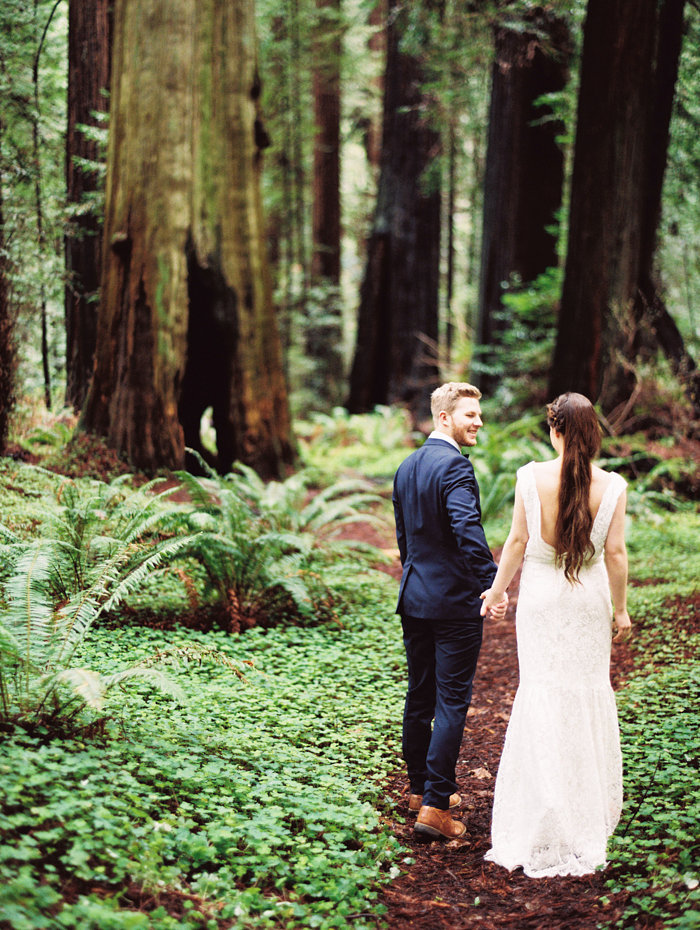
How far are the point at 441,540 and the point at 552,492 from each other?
62cm

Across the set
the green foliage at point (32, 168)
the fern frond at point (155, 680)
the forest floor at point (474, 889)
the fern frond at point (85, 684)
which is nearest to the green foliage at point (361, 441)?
the green foliage at point (32, 168)

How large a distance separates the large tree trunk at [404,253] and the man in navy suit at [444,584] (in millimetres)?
13444

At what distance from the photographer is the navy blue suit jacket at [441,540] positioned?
3943 mm

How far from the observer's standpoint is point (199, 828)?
3.50 meters

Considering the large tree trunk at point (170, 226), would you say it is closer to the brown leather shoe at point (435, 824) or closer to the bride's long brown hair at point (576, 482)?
the brown leather shoe at point (435, 824)

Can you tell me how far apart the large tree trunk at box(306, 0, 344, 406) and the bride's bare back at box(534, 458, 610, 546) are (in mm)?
18435

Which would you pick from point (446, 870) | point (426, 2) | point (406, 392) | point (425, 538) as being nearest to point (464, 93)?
point (426, 2)

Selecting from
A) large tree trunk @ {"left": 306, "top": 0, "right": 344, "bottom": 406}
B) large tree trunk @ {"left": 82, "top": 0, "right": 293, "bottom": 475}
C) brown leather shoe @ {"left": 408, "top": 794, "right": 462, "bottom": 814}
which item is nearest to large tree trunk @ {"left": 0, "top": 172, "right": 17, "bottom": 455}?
large tree trunk @ {"left": 82, "top": 0, "right": 293, "bottom": 475}

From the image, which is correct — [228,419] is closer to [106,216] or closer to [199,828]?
[106,216]

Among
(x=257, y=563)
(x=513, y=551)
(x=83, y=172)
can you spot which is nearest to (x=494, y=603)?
(x=513, y=551)

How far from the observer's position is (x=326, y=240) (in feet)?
75.7

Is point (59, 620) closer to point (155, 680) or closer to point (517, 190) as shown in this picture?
point (155, 680)

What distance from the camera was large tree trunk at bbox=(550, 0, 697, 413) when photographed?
35.6ft

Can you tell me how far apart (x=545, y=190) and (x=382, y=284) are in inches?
186
